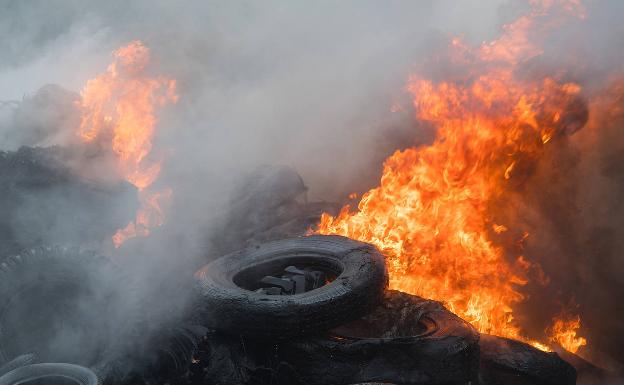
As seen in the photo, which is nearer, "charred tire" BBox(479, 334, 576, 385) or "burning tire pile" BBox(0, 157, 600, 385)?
"burning tire pile" BBox(0, 157, 600, 385)

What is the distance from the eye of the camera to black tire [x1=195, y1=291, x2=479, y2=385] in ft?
15.9

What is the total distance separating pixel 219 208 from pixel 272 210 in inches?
44.3

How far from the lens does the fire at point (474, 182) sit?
7375 mm

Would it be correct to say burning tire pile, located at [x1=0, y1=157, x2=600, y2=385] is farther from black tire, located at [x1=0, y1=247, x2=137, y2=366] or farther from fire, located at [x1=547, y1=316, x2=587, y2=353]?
fire, located at [x1=547, y1=316, x2=587, y2=353]

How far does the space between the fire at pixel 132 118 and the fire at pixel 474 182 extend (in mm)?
4060

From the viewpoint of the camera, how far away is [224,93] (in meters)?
12.5

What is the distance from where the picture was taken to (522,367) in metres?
5.19

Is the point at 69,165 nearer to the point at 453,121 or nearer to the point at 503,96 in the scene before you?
the point at 453,121

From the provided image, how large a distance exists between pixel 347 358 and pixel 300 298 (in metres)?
0.83

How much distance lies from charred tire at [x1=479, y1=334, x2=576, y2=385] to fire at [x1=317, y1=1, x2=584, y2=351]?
1.60 meters

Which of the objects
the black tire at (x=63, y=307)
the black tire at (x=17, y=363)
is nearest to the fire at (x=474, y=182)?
the black tire at (x=63, y=307)

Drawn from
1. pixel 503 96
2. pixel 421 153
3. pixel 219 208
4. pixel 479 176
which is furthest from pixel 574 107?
pixel 219 208

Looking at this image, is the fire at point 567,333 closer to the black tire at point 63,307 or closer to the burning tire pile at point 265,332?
the burning tire pile at point 265,332

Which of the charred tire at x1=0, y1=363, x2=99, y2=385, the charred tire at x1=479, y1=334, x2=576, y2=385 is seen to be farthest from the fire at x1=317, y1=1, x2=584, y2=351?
the charred tire at x1=0, y1=363, x2=99, y2=385
